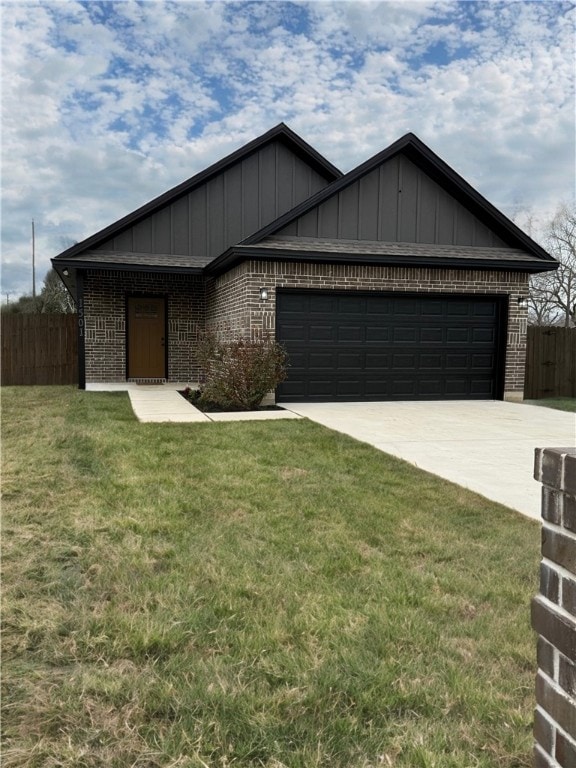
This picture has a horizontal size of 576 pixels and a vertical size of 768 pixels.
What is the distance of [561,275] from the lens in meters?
28.7

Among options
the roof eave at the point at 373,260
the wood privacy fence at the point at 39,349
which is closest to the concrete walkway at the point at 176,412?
the roof eave at the point at 373,260

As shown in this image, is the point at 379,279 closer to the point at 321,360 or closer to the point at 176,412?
the point at 321,360

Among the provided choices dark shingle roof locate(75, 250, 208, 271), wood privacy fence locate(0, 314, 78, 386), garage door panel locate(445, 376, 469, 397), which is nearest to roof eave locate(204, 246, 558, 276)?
dark shingle roof locate(75, 250, 208, 271)

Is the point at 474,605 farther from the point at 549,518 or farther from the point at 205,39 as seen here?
the point at 205,39

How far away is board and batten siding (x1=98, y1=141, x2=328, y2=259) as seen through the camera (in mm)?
14125

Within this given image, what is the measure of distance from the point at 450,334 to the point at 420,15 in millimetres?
5972

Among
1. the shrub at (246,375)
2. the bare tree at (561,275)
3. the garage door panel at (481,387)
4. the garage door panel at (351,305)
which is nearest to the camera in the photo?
the shrub at (246,375)

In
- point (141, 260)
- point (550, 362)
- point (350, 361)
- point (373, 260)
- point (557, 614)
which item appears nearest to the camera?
point (557, 614)

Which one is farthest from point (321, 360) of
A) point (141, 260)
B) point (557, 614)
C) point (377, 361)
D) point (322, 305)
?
point (557, 614)

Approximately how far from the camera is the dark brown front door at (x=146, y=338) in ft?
49.0

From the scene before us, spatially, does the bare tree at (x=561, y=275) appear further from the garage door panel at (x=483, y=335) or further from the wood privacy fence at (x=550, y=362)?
the garage door panel at (x=483, y=335)

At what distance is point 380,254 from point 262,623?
30.9ft

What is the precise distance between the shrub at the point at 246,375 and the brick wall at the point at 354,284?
30.1 inches

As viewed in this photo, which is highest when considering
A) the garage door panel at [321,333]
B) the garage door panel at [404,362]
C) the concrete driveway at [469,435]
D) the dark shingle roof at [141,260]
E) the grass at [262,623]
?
the dark shingle roof at [141,260]
